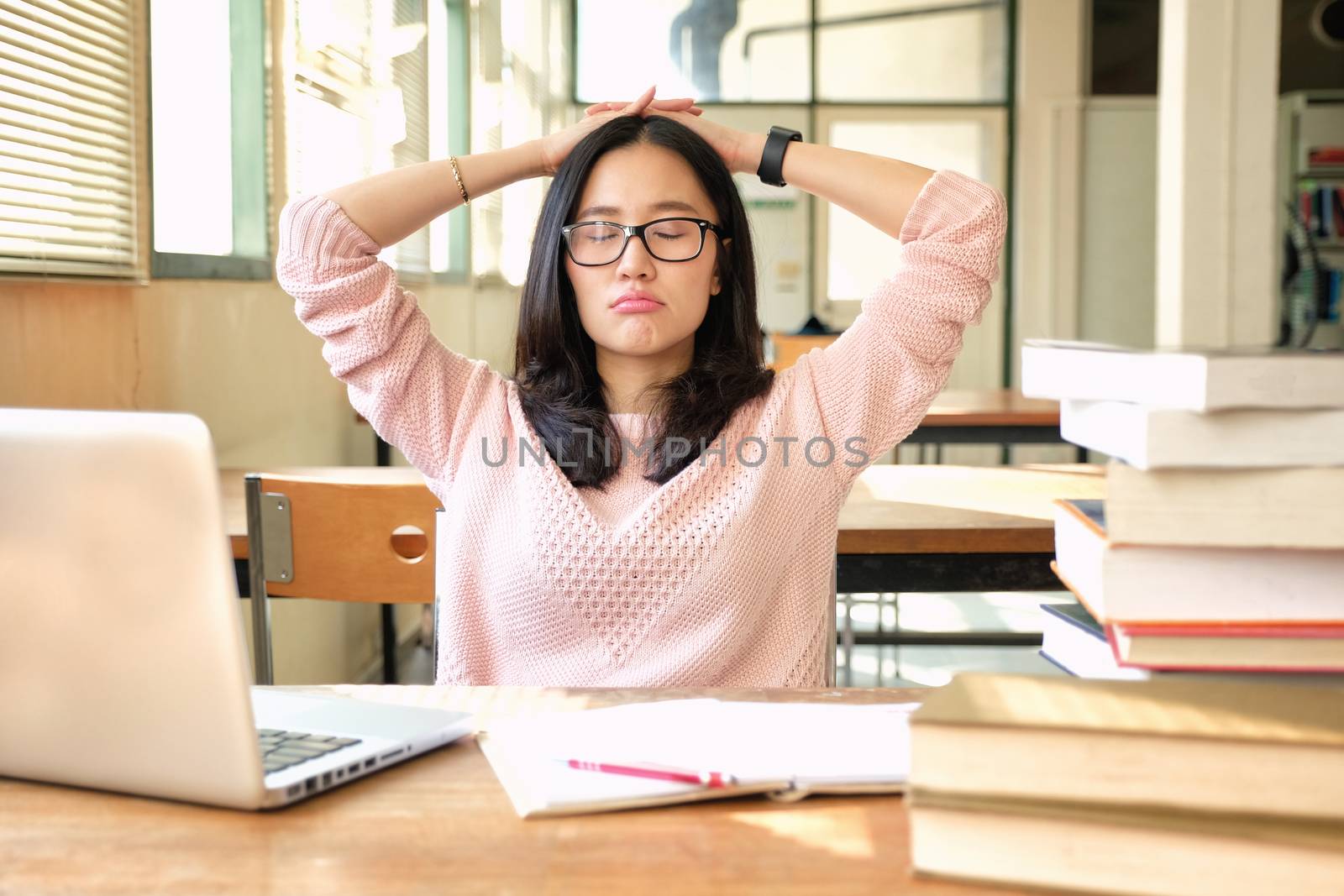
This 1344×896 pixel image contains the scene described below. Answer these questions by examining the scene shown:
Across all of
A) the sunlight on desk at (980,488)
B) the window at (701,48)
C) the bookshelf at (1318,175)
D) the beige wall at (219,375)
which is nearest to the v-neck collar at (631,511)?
the sunlight on desk at (980,488)

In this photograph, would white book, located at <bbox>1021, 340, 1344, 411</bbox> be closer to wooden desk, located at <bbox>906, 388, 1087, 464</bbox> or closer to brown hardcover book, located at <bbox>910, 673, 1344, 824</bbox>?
brown hardcover book, located at <bbox>910, 673, 1344, 824</bbox>

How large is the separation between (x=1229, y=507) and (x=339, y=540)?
1269mm

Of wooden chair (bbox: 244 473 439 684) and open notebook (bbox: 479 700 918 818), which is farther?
wooden chair (bbox: 244 473 439 684)

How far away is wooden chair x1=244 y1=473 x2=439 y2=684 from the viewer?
1.67 meters

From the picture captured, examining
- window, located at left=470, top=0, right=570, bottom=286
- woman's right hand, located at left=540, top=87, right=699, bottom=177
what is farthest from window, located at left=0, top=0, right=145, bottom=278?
window, located at left=470, top=0, right=570, bottom=286

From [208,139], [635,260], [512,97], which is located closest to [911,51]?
[512,97]

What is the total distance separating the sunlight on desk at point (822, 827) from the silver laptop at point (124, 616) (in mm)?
258

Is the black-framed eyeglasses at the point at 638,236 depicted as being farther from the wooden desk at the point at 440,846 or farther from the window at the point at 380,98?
the window at the point at 380,98

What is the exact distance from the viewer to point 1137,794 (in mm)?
583

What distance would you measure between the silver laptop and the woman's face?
2.33 feet

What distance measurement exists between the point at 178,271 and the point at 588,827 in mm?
2045

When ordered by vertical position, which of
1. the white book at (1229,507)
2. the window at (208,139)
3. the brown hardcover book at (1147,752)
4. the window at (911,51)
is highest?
the window at (911,51)

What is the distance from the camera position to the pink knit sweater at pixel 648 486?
4.24ft

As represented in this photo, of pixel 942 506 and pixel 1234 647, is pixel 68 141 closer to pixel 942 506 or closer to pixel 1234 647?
pixel 942 506
